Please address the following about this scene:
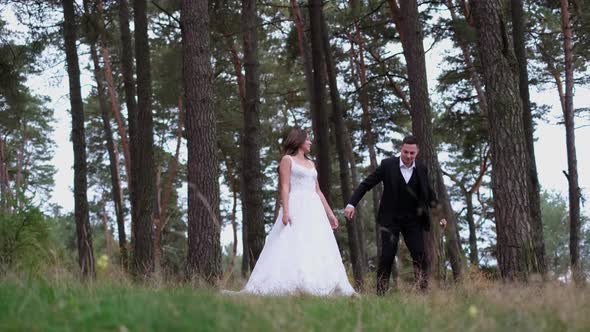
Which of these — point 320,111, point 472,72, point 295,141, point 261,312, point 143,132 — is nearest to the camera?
point 261,312

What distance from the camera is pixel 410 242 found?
8.87m

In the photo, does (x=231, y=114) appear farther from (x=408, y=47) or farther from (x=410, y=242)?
(x=410, y=242)

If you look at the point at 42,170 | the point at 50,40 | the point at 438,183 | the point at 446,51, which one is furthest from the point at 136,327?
the point at 42,170

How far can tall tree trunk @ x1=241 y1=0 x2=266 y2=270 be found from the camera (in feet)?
44.9

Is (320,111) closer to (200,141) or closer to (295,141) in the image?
(200,141)

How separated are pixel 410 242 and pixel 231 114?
19.9 meters

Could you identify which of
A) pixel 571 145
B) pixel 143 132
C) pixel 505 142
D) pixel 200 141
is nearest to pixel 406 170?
pixel 505 142

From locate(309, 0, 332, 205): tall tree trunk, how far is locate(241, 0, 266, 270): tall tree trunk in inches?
79.1

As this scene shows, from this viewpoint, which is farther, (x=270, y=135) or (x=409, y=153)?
(x=270, y=135)

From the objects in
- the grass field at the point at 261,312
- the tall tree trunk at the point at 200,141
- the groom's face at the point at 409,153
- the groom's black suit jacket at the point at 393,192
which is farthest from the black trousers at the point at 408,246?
the grass field at the point at 261,312

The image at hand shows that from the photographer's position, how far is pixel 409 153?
28.9 ft

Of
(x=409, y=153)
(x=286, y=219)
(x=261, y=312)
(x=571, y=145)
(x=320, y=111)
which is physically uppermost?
(x=320, y=111)

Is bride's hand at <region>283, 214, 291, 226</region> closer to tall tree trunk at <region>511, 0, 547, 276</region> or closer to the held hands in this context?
the held hands

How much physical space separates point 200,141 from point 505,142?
439cm
